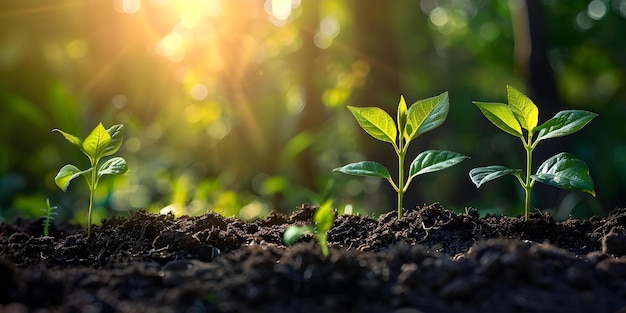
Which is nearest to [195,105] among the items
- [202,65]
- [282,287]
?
[202,65]

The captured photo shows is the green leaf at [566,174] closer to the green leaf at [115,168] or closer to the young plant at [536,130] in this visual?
the young plant at [536,130]

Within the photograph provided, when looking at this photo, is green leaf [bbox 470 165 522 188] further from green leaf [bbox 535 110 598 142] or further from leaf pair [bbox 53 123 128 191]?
leaf pair [bbox 53 123 128 191]

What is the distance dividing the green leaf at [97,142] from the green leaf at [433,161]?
2.81ft

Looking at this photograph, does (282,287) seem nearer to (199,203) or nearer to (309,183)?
(199,203)

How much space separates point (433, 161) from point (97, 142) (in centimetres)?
94

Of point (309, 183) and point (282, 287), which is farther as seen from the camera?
point (309, 183)

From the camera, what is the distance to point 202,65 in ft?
19.4

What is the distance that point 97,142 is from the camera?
1.74 metres

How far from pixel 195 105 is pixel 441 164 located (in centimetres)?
500

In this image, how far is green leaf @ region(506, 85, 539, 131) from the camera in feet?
5.57

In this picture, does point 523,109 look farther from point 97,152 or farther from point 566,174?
point 97,152

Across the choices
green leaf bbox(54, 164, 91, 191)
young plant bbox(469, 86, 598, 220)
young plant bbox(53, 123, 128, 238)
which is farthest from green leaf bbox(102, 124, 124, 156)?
young plant bbox(469, 86, 598, 220)

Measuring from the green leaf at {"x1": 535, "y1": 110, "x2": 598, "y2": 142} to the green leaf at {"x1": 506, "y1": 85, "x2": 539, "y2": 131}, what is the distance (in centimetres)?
3

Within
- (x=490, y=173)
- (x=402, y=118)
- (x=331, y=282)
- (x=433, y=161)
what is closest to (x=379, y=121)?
(x=402, y=118)
